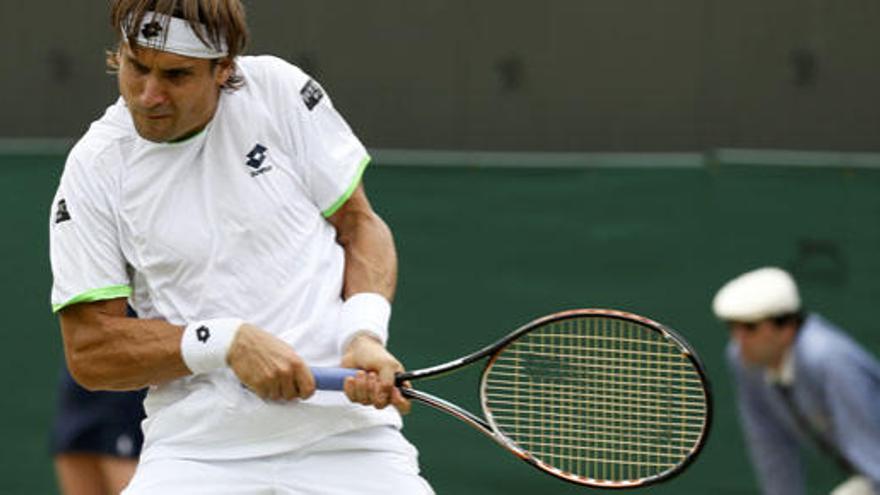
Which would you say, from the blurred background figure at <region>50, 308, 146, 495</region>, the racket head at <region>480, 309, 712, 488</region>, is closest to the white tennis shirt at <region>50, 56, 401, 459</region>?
the racket head at <region>480, 309, 712, 488</region>

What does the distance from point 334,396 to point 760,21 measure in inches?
132

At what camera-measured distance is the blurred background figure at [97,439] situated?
5.62 metres

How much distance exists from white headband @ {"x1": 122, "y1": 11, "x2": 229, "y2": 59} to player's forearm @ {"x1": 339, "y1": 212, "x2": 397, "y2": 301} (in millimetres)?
504

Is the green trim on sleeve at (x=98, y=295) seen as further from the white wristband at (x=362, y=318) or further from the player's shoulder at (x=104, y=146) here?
the white wristband at (x=362, y=318)

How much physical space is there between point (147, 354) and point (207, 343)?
5.7 inches

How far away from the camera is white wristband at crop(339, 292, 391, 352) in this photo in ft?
13.0

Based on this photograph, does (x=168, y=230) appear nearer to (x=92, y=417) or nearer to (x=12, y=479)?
(x=92, y=417)

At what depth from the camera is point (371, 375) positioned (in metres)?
3.91

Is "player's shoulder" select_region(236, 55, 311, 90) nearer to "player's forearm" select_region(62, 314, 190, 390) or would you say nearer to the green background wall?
"player's forearm" select_region(62, 314, 190, 390)

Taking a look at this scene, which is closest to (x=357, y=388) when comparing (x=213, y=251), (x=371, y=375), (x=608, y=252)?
(x=371, y=375)

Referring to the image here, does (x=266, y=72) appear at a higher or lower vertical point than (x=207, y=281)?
higher

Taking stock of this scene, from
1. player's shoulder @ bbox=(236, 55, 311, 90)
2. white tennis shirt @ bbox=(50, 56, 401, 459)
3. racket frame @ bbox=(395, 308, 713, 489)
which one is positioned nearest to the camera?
white tennis shirt @ bbox=(50, 56, 401, 459)

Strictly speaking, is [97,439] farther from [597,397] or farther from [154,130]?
[154,130]

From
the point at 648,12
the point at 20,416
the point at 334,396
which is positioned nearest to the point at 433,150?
the point at 648,12
